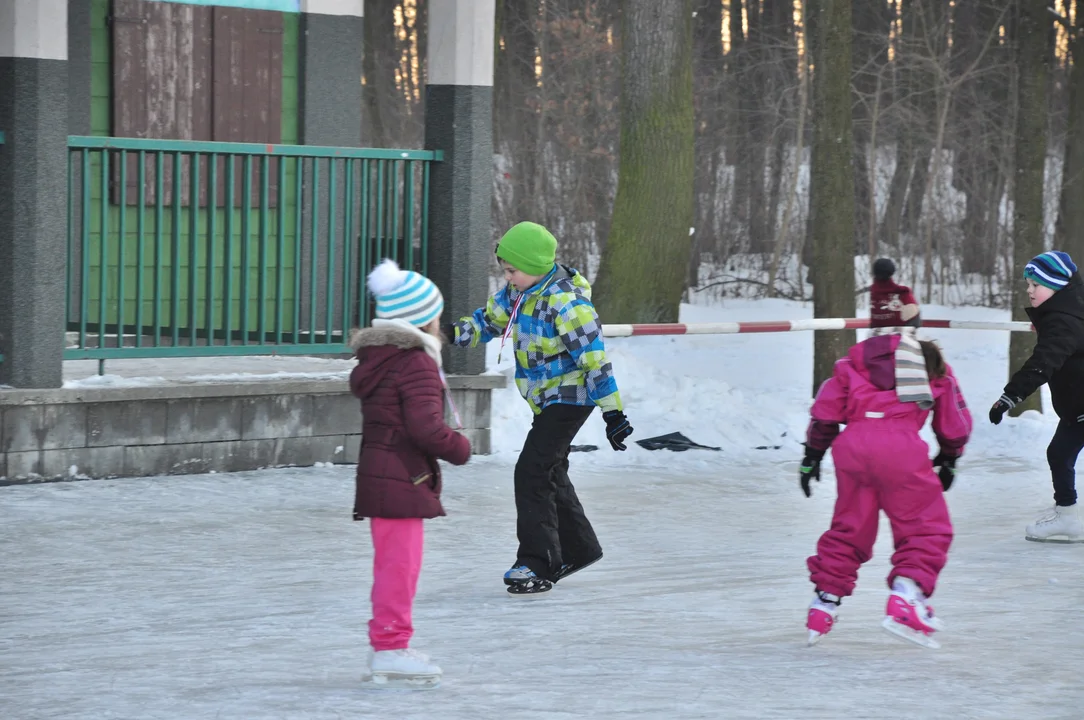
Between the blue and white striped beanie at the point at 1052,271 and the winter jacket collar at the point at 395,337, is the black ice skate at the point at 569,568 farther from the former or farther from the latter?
the blue and white striped beanie at the point at 1052,271

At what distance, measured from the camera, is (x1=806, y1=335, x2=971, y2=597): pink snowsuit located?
5.79 metres

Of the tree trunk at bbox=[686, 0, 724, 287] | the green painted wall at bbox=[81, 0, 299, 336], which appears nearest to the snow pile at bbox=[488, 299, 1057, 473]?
the green painted wall at bbox=[81, 0, 299, 336]

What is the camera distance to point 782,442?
37.3ft

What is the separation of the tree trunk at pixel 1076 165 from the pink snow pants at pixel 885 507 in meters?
11.8

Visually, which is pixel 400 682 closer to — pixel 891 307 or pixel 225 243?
pixel 891 307

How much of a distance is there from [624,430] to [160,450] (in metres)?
3.70

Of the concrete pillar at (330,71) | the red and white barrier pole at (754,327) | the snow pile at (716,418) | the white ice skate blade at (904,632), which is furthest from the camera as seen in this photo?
the concrete pillar at (330,71)

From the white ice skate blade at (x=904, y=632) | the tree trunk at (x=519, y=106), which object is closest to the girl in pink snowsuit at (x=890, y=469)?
the white ice skate blade at (x=904, y=632)

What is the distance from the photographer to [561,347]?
6.66 m

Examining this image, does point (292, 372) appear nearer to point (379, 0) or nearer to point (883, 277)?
point (883, 277)

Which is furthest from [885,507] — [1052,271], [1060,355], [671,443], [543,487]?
[671,443]

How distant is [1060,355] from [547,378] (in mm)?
2555

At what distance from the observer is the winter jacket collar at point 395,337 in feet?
17.1

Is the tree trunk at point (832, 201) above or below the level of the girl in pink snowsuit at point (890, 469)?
above
